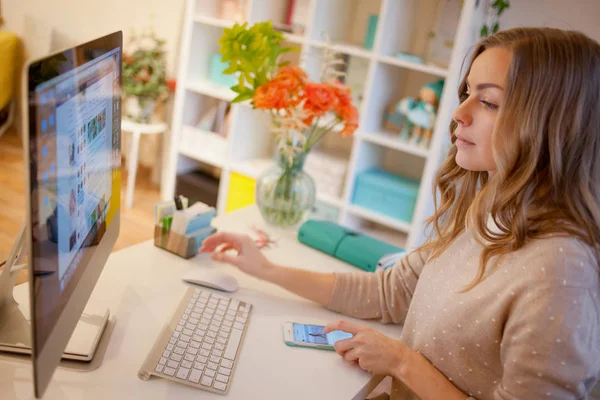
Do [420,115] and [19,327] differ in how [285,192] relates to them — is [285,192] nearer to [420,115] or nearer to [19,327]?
[19,327]

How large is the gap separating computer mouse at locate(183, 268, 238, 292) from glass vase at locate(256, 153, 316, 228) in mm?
436

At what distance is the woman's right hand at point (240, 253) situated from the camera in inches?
55.1

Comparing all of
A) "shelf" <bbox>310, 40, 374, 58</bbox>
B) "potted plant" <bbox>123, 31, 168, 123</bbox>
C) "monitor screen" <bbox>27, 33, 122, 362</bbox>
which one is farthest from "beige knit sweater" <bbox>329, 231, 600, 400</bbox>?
"potted plant" <bbox>123, 31, 168, 123</bbox>

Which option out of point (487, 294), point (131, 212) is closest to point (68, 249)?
point (487, 294)

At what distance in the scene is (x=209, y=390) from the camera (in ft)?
3.22

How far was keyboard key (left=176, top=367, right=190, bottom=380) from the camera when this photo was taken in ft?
3.24

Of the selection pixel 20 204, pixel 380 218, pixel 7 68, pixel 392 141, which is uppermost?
pixel 392 141

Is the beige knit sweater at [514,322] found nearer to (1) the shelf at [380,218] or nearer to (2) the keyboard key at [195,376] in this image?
(2) the keyboard key at [195,376]

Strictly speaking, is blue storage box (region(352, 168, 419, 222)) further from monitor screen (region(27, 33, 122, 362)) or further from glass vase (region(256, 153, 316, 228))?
monitor screen (region(27, 33, 122, 362))

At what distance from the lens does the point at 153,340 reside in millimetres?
1097

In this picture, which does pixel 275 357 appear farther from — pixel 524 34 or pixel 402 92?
pixel 402 92

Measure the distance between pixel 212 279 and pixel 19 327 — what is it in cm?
43

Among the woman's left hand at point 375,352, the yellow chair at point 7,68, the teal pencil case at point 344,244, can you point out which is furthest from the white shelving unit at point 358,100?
the yellow chair at point 7,68

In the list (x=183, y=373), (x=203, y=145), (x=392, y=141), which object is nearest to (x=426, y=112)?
(x=392, y=141)
